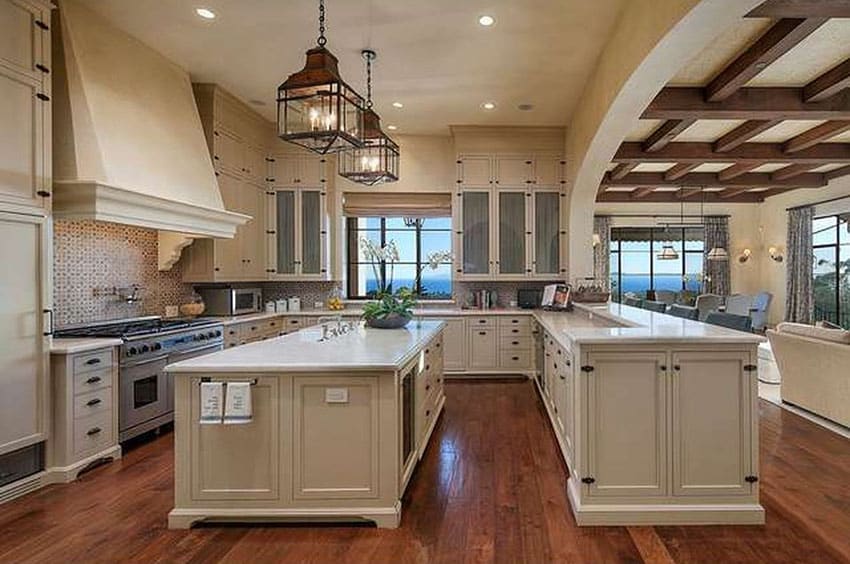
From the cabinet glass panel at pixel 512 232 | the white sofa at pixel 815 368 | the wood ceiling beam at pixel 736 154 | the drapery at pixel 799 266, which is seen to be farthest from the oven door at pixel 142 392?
the drapery at pixel 799 266

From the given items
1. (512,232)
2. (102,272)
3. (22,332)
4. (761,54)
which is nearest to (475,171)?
(512,232)

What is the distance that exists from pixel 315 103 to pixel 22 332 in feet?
7.65

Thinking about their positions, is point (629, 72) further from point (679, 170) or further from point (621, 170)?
point (679, 170)

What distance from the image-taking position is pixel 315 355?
2.97m

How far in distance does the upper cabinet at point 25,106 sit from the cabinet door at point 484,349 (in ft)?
15.3

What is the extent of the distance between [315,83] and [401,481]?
7.15 ft

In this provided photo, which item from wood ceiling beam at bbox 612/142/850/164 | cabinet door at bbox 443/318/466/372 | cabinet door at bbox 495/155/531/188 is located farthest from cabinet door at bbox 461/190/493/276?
wood ceiling beam at bbox 612/142/850/164

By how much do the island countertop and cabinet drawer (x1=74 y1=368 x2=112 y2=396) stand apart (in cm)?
118

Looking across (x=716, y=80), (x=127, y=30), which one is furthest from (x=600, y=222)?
(x=127, y=30)

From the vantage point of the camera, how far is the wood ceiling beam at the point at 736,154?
678 centimetres

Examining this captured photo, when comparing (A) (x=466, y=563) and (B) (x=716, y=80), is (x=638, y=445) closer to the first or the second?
(A) (x=466, y=563)

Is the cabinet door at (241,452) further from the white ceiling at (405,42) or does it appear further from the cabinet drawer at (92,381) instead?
the white ceiling at (405,42)

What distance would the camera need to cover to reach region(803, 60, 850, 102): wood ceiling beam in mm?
4211

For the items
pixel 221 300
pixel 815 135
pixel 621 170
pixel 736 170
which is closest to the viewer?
pixel 221 300
